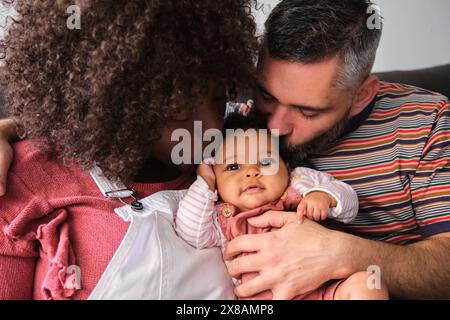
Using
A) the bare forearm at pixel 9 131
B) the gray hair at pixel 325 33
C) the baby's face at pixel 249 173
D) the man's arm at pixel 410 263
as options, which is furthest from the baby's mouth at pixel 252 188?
the bare forearm at pixel 9 131

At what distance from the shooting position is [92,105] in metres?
1.06

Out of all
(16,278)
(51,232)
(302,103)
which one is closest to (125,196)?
(51,232)

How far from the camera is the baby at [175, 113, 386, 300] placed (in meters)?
1.13

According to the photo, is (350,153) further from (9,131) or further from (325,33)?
(9,131)

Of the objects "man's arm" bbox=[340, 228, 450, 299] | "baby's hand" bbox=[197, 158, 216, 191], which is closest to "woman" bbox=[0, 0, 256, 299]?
"baby's hand" bbox=[197, 158, 216, 191]

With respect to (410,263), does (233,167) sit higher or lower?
higher

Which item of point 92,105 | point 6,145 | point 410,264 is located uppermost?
point 92,105

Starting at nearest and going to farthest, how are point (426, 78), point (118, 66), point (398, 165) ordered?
point (118, 66) → point (398, 165) → point (426, 78)

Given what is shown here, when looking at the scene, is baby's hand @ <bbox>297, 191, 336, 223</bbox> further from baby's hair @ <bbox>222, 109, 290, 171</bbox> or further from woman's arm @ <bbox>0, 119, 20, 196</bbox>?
woman's arm @ <bbox>0, 119, 20, 196</bbox>

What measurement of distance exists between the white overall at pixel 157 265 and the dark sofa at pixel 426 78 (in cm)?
125

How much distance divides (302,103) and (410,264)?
499 millimetres

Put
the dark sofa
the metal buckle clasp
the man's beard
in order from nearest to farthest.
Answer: the metal buckle clasp, the man's beard, the dark sofa

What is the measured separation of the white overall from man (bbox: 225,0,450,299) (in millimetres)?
77

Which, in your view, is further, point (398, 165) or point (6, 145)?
point (398, 165)
